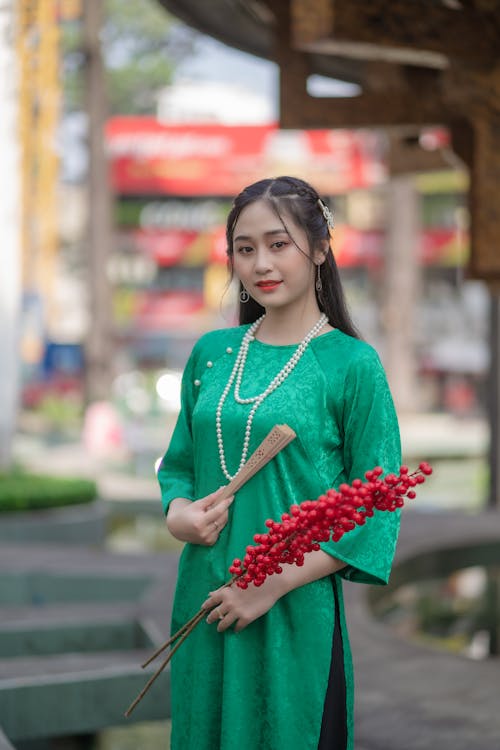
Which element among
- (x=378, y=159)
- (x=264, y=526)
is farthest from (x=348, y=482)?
(x=378, y=159)

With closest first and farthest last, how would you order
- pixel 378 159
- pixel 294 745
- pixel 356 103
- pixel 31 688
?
1. pixel 294 745
2. pixel 31 688
3. pixel 356 103
4. pixel 378 159

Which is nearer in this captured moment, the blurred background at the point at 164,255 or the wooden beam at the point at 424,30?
the wooden beam at the point at 424,30

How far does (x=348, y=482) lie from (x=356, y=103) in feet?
11.1

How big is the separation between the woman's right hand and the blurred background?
10.0m

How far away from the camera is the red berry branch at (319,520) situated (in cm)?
199

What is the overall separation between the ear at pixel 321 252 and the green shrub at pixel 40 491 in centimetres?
643

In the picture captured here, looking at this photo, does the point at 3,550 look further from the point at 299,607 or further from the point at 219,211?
the point at 219,211

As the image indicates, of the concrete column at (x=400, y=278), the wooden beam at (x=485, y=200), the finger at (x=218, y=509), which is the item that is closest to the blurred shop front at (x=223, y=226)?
the concrete column at (x=400, y=278)

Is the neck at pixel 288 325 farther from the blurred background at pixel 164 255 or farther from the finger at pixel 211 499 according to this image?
the blurred background at pixel 164 255

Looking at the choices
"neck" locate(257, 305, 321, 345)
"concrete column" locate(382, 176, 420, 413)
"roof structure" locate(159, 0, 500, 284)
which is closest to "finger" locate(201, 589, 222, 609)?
"neck" locate(257, 305, 321, 345)

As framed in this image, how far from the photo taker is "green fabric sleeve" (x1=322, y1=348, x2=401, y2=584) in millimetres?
2174

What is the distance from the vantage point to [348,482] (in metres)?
2.26

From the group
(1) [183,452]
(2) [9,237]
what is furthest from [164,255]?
(1) [183,452]

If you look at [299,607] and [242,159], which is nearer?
[299,607]
